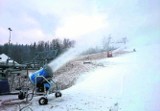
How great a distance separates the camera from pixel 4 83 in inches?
587

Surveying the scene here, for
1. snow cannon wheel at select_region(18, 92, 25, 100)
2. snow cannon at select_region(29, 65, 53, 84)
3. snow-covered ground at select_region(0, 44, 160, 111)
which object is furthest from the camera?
snow cannon wheel at select_region(18, 92, 25, 100)

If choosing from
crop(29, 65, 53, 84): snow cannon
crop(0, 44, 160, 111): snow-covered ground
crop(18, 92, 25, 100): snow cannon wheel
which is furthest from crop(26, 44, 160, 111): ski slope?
crop(29, 65, 53, 84): snow cannon

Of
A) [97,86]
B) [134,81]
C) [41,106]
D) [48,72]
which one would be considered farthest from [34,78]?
[134,81]

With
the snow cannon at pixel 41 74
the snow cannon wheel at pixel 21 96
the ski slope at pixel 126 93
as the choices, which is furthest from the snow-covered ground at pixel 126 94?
the snow cannon at pixel 41 74

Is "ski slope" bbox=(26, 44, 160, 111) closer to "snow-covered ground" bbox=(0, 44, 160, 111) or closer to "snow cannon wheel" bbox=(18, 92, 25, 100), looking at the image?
"snow-covered ground" bbox=(0, 44, 160, 111)

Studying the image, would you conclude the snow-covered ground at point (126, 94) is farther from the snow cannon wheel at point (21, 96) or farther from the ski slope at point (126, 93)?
the snow cannon wheel at point (21, 96)

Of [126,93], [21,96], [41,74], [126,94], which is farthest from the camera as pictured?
[21,96]

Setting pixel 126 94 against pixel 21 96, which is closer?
pixel 126 94

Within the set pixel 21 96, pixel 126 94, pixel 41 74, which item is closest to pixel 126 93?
pixel 126 94

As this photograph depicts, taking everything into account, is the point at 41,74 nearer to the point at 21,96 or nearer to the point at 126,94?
the point at 21,96

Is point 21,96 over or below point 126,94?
below

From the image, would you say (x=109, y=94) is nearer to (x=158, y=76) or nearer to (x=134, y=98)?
(x=134, y=98)

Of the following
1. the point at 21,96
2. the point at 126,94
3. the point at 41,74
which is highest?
the point at 41,74

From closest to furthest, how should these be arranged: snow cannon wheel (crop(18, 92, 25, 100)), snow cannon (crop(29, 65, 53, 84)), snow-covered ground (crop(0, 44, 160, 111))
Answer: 1. snow-covered ground (crop(0, 44, 160, 111))
2. snow cannon (crop(29, 65, 53, 84))
3. snow cannon wheel (crop(18, 92, 25, 100))
